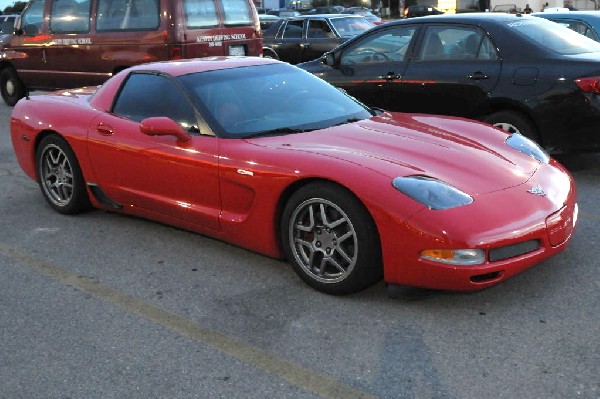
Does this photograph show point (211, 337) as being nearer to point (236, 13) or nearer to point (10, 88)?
point (236, 13)

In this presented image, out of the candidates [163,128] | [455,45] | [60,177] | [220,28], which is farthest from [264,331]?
[220,28]

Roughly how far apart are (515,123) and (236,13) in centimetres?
579

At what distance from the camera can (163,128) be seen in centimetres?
454

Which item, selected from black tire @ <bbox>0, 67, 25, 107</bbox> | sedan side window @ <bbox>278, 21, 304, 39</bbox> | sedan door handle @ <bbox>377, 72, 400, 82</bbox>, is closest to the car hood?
sedan door handle @ <bbox>377, 72, 400, 82</bbox>

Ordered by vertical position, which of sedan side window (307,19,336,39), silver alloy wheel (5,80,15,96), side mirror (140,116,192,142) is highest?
side mirror (140,116,192,142)

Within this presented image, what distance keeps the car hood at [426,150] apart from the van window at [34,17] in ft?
28.4

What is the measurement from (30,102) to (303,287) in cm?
323

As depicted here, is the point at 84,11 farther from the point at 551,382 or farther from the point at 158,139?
the point at 551,382

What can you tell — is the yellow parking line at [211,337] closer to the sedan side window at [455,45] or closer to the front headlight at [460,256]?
the front headlight at [460,256]

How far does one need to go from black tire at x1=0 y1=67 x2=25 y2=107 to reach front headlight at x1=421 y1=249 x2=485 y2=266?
10976mm

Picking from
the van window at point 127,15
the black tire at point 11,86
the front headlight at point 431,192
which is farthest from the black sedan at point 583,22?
the black tire at point 11,86

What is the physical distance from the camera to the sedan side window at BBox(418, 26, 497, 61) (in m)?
6.81

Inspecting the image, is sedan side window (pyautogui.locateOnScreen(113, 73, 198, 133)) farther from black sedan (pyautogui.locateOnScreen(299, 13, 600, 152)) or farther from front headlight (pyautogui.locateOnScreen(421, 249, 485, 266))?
black sedan (pyautogui.locateOnScreen(299, 13, 600, 152))

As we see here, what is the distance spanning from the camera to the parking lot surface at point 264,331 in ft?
10.1
